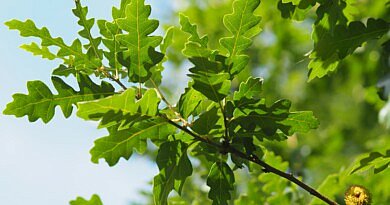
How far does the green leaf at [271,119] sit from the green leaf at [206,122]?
71 mm

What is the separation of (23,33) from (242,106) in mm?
726

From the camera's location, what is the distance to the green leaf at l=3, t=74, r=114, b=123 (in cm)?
200

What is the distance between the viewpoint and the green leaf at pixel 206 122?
1918mm

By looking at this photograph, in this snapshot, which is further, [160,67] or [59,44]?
[160,67]

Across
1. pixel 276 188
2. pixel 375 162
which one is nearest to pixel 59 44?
pixel 375 162

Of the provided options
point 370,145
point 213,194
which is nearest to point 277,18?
point 370,145

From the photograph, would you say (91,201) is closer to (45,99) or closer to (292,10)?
(45,99)

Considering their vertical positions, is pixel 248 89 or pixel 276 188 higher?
pixel 276 188

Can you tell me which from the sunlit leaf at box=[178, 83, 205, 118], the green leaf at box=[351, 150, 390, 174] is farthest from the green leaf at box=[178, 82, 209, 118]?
the green leaf at box=[351, 150, 390, 174]

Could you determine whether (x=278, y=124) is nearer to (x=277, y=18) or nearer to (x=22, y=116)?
(x=22, y=116)

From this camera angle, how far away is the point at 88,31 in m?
2.13

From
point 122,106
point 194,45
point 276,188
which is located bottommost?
point 122,106

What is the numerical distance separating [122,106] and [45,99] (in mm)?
375

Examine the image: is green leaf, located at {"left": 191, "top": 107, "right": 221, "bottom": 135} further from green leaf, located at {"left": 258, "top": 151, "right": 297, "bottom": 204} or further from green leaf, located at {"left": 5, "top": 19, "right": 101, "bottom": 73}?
green leaf, located at {"left": 258, "top": 151, "right": 297, "bottom": 204}
